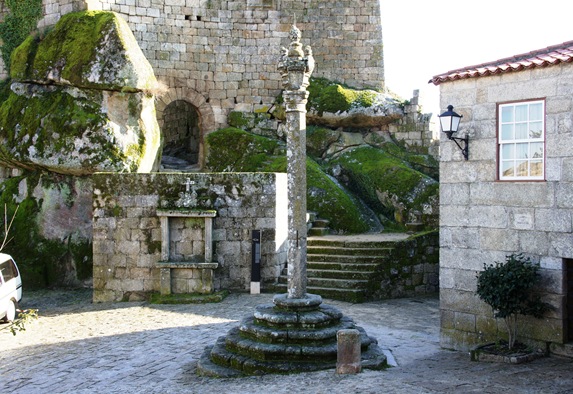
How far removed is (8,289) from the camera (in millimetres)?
13375

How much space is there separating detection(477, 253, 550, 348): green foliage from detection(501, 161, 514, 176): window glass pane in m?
1.13

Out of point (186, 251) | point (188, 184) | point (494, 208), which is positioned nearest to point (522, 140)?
point (494, 208)

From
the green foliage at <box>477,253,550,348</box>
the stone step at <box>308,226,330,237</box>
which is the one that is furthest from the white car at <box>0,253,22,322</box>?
the green foliage at <box>477,253,550,348</box>

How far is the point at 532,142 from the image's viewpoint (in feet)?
30.8

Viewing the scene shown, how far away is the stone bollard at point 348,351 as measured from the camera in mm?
8758

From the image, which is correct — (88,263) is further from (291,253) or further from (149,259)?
(291,253)

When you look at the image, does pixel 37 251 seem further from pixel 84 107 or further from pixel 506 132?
pixel 506 132

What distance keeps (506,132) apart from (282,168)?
937 centimetres

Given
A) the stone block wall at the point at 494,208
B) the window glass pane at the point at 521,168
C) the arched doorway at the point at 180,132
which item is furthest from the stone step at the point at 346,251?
the arched doorway at the point at 180,132

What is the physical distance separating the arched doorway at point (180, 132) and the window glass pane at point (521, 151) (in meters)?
14.4

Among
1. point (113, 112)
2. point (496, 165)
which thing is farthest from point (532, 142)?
point (113, 112)

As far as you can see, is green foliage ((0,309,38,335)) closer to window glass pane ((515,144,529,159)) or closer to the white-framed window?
the white-framed window

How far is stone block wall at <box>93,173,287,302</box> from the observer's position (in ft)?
49.0

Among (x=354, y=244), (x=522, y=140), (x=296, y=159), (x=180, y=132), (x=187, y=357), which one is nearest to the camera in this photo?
(x=522, y=140)
